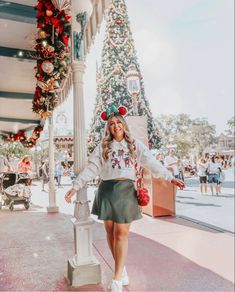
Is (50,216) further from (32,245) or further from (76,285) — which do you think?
(76,285)

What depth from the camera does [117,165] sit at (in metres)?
2.50

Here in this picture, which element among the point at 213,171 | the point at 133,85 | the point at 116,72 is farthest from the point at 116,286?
the point at 116,72

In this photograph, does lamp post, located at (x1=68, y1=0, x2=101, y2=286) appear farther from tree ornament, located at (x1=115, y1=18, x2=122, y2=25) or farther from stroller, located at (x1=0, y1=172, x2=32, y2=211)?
tree ornament, located at (x1=115, y1=18, x2=122, y2=25)

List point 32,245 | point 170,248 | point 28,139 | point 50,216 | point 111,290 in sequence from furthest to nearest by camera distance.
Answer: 1. point 28,139
2. point 50,216
3. point 32,245
4. point 170,248
5. point 111,290

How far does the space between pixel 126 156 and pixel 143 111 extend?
1462 cm

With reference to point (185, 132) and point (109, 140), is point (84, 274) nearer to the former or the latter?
point (109, 140)

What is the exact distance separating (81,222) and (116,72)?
14812 millimetres

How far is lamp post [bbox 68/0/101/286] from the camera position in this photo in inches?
108

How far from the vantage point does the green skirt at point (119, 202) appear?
2422 millimetres

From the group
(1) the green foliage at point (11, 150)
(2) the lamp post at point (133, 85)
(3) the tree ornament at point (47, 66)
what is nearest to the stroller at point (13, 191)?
(2) the lamp post at point (133, 85)

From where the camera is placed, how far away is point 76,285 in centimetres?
266

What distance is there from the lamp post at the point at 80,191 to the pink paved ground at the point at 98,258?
0.13 meters

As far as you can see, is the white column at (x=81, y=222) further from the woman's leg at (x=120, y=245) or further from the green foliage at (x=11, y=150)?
the green foliage at (x=11, y=150)

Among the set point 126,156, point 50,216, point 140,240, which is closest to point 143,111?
point 50,216
